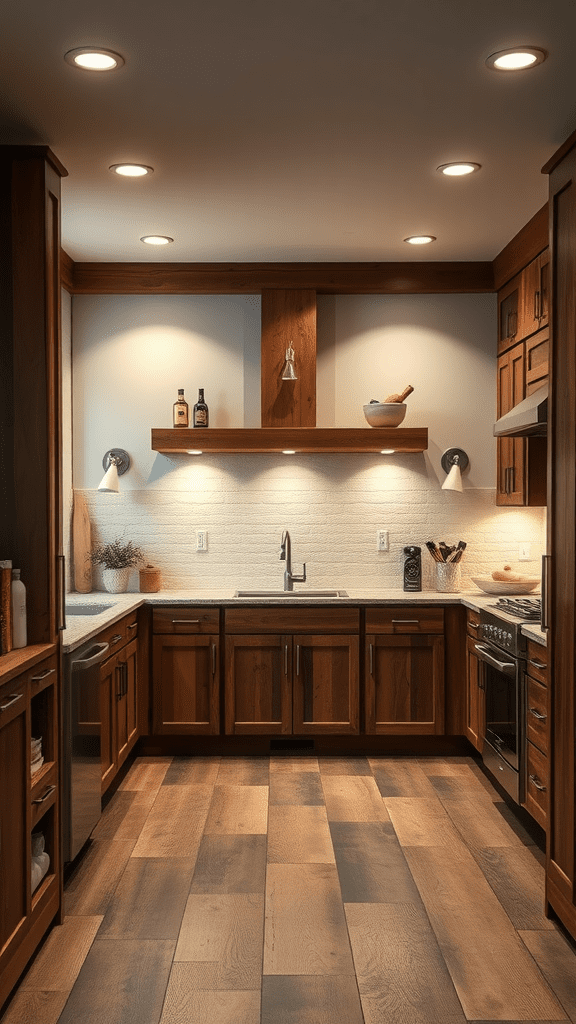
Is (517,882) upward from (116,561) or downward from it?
downward

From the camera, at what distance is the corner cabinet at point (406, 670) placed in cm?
517

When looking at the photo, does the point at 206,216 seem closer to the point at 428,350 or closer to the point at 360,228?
the point at 360,228

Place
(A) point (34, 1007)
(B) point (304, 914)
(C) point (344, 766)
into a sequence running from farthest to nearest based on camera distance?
(C) point (344, 766)
(B) point (304, 914)
(A) point (34, 1007)

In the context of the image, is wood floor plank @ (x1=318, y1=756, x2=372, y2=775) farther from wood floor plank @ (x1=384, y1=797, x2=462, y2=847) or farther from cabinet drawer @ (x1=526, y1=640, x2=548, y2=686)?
cabinet drawer @ (x1=526, y1=640, x2=548, y2=686)

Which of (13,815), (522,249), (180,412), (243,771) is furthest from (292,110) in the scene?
(243,771)

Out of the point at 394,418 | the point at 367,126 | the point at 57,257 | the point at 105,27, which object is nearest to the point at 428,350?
the point at 394,418

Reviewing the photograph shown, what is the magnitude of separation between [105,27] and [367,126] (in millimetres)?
1049

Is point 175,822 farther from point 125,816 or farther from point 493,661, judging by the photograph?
point 493,661

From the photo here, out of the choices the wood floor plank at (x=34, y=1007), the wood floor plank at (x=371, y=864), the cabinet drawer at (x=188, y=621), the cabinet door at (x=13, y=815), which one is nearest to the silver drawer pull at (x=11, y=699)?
the cabinet door at (x=13, y=815)

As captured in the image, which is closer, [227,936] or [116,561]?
[227,936]

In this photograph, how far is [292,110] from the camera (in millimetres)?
3137

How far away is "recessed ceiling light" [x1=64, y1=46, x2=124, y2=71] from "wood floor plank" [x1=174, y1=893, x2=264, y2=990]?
9.01 feet

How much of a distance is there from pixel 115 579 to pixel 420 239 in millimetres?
2577

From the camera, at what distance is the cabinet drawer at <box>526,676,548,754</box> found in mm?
3691
